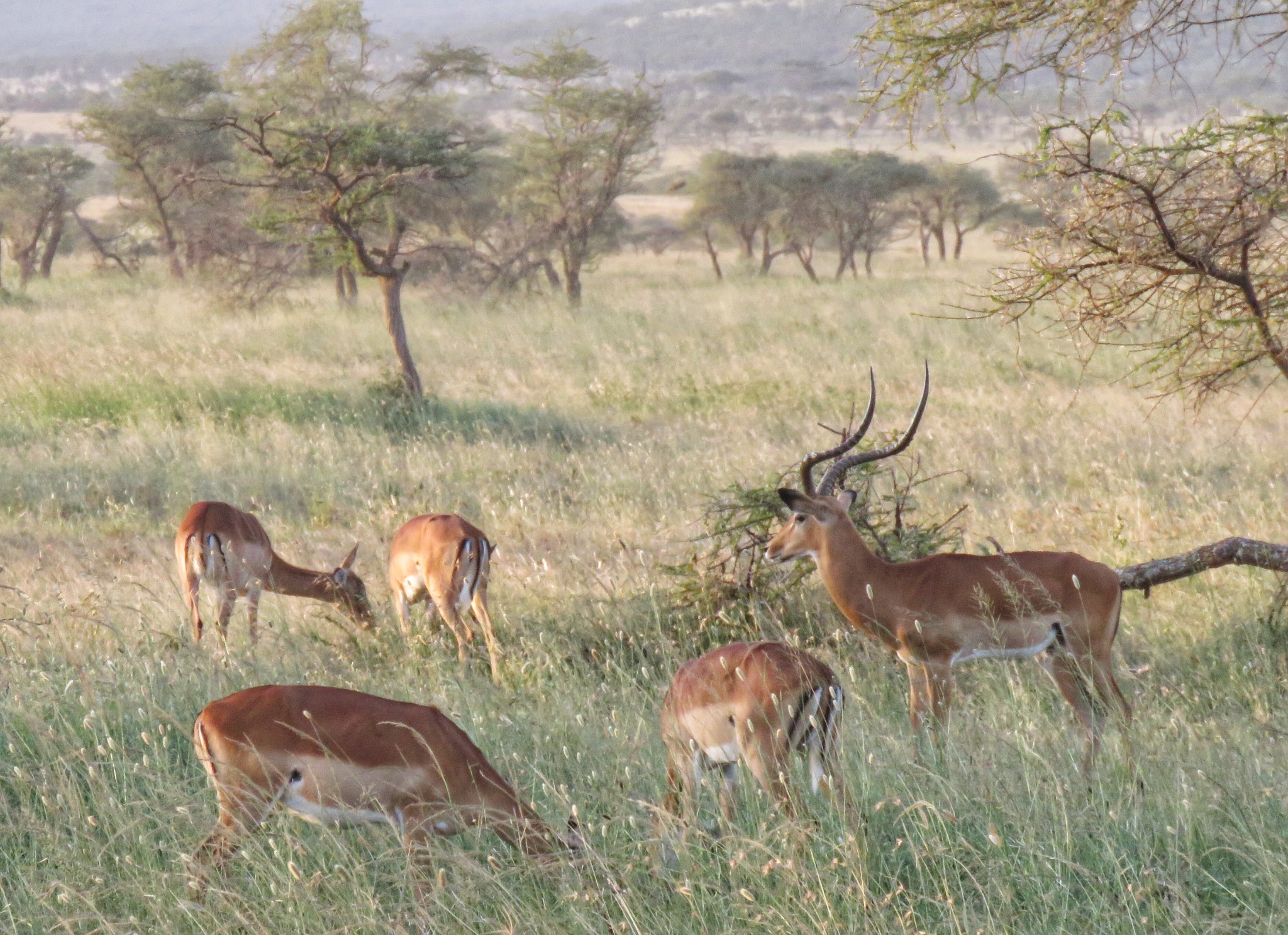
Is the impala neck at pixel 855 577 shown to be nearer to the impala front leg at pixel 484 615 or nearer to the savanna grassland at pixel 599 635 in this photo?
the savanna grassland at pixel 599 635

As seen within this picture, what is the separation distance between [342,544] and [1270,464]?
6.54 meters

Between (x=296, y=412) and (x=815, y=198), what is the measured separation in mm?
21023

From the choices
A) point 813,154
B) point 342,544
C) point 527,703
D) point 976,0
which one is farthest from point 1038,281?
point 813,154

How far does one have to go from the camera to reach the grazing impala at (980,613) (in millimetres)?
4672

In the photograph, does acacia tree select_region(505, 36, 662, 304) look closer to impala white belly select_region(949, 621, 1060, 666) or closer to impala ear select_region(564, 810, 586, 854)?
impala white belly select_region(949, 621, 1060, 666)

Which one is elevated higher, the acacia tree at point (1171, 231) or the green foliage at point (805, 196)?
the acacia tree at point (1171, 231)

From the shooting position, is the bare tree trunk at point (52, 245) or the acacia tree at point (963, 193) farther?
the acacia tree at point (963, 193)

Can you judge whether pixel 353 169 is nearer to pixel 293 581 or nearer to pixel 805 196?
pixel 293 581

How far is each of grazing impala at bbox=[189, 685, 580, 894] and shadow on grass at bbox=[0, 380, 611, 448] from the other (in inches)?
297

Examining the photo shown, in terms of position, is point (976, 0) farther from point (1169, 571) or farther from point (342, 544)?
point (342, 544)

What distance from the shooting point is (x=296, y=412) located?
38.5ft

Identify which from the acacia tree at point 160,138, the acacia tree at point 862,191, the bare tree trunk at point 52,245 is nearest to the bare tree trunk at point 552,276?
the acacia tree at point 160,138

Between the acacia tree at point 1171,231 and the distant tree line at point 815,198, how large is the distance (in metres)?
22.6

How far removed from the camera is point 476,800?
122 inches
